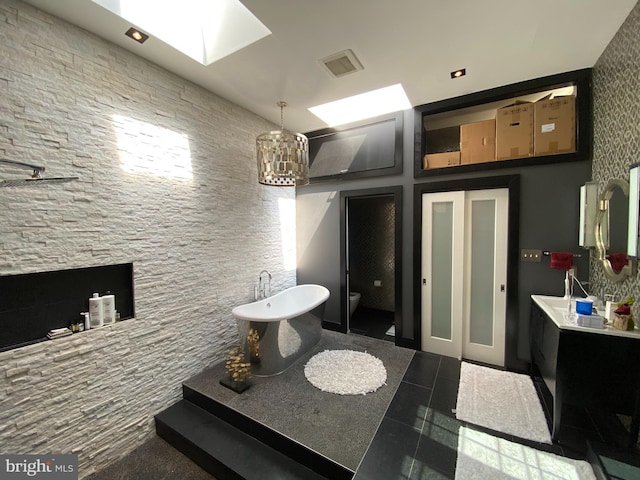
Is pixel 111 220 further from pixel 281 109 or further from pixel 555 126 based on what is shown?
pixel 555 126

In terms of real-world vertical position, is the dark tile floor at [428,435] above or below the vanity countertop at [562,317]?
below

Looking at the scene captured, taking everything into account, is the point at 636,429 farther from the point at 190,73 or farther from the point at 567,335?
the point at 190,73

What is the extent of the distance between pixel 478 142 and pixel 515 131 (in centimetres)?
33

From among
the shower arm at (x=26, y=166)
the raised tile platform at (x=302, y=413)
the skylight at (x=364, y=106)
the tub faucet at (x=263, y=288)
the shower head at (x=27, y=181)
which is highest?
the skylight at (x=364, y=106)

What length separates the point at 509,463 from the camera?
1.59m

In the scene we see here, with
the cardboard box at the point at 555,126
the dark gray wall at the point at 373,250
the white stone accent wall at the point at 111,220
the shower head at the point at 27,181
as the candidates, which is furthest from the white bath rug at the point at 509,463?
the shower head at the point at 27,181

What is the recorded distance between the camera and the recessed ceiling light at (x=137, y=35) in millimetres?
1813

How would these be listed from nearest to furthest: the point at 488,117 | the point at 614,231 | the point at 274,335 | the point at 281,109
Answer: the point at 614,231 < the point at 274,335 < the point at 281,109 < the point at 488,117

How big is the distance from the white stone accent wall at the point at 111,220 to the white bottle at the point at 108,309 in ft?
0.28

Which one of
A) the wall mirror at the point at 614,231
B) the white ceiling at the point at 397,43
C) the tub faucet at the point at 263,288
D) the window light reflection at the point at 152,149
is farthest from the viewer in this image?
the tub faucet at the point at 263,288

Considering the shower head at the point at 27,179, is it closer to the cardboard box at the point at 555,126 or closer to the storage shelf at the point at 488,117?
the storage shelf at the point at 488,117

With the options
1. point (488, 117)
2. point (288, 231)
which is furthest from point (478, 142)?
point (288, 231)

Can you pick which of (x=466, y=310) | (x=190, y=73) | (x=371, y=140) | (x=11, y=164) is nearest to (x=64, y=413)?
(x=11, y=164)

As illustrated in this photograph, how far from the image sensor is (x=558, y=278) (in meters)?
2.44
